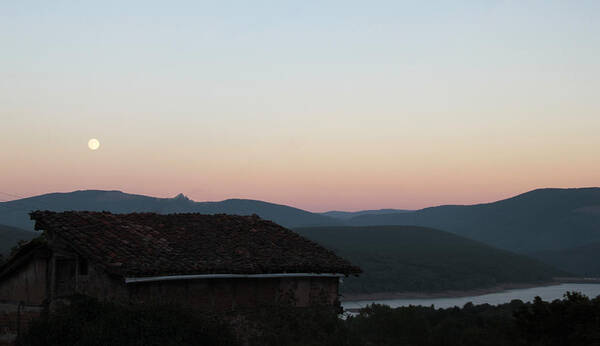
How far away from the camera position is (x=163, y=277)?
15109mm

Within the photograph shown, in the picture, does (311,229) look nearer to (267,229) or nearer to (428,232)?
(428,232)

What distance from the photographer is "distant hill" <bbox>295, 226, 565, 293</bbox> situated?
108 meters

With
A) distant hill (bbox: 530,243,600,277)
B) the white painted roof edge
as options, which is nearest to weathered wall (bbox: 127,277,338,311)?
the white painted roof edge

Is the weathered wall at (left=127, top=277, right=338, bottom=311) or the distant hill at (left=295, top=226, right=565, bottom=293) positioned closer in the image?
the weathered wall at (left=127, top=277, right=338, bottom=311)

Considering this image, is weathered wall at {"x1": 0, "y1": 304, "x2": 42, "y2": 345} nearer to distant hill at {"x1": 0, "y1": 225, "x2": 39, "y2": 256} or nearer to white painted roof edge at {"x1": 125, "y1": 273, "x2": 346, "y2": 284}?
white painted roof edge at {"x1": 125, "y1": 273, "x2": 346, "y2": 284}

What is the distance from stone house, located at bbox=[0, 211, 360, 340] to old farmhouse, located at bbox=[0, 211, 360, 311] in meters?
0.02

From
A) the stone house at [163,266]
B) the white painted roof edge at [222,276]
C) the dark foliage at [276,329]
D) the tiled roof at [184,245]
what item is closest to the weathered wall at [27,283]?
the stone house at [163,266]

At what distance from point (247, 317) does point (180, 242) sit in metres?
2.73

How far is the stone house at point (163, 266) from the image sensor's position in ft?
50.2

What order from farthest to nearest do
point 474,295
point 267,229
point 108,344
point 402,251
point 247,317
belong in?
point 402,251
point 474,295
point 267,229
point 247,317
point 108,344

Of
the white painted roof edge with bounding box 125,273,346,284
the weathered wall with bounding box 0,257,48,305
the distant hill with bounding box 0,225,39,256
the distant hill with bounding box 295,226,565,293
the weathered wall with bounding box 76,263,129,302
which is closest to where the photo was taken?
the white painted roof edge with bounding box 125,273,346,284

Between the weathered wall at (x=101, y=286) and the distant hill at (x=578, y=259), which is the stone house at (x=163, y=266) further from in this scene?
the distant hill at (x=578, y=259)

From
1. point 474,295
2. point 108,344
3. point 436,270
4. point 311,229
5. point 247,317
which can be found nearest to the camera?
point 108,344

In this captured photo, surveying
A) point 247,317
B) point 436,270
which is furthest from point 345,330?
point 436,270
